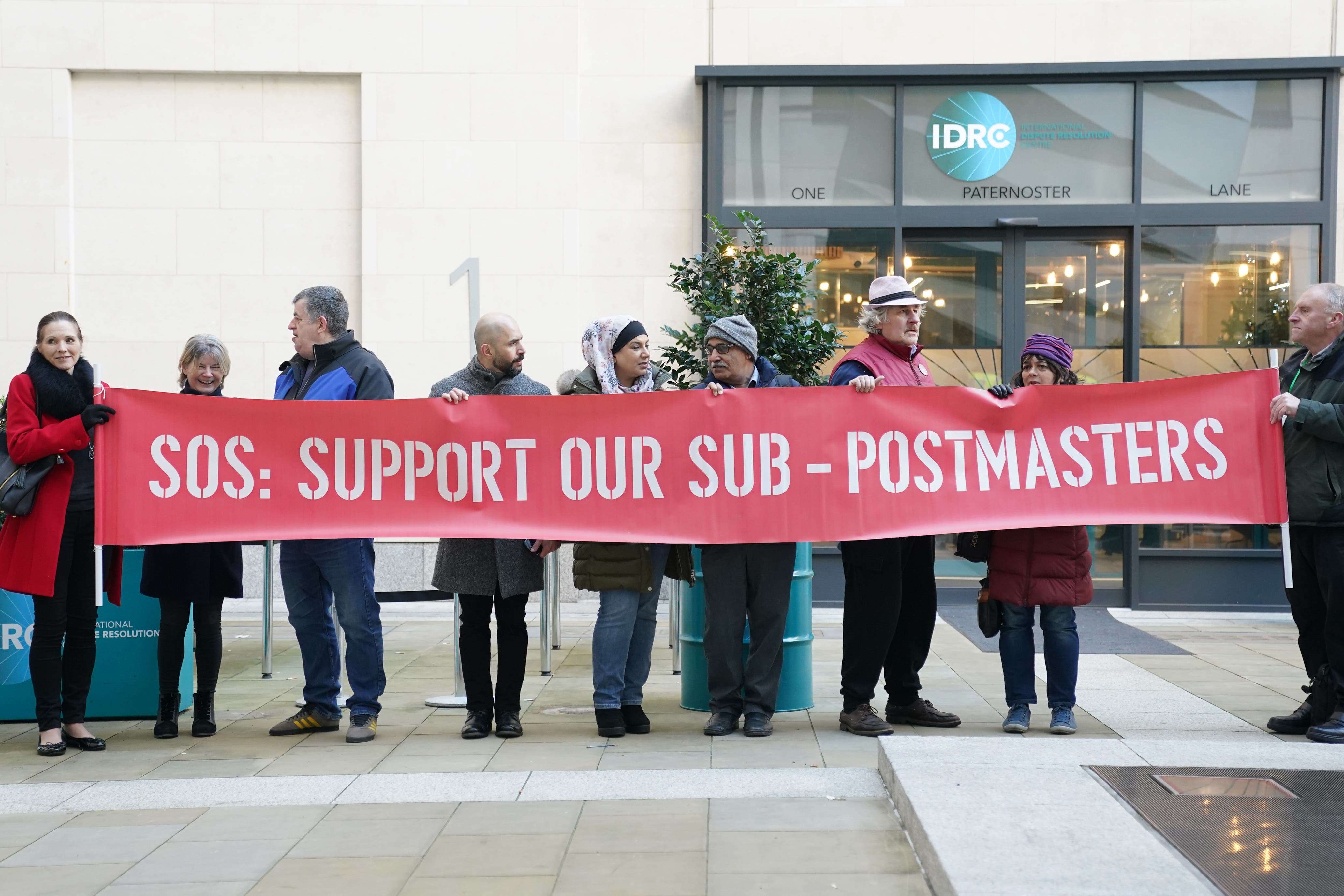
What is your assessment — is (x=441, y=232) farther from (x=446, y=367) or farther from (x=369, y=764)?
(x=369, y=764)

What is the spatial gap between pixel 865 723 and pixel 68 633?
12.1 feet

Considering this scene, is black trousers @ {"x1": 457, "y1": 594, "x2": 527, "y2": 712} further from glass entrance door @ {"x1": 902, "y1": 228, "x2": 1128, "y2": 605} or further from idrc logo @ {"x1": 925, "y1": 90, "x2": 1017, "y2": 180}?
idrc logo @ {"x1": 925, "y1": 90, "x2": 1017, "y2": 180}

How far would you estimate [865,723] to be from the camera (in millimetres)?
5547

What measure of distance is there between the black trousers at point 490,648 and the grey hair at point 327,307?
4.55ft

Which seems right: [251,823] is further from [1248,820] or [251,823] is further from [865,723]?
[1248,820]

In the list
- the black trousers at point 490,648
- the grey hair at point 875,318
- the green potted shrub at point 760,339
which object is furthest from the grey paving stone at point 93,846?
the grey hair at point 875,318

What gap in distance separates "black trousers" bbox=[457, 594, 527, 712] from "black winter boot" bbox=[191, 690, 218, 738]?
1.26 metres

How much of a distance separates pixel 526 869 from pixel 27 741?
10.7 feet

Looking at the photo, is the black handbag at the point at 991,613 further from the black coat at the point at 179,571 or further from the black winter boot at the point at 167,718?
the black winter boot at the point at 167,718

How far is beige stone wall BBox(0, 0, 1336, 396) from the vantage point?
1070 centimetres

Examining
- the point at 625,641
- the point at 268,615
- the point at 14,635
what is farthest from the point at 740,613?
the point at 14,635

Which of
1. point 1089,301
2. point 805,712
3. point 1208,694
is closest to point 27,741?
point 805,712

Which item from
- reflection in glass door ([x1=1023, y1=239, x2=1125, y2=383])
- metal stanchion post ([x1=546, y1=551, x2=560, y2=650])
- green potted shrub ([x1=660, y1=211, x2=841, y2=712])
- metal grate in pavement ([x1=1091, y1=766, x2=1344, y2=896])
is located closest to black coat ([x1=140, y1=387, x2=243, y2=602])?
green potted shrub ([x1=660, y1=211, x2=841, y2=712])

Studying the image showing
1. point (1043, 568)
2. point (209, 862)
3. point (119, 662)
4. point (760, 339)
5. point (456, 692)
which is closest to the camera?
point (209, 862)
